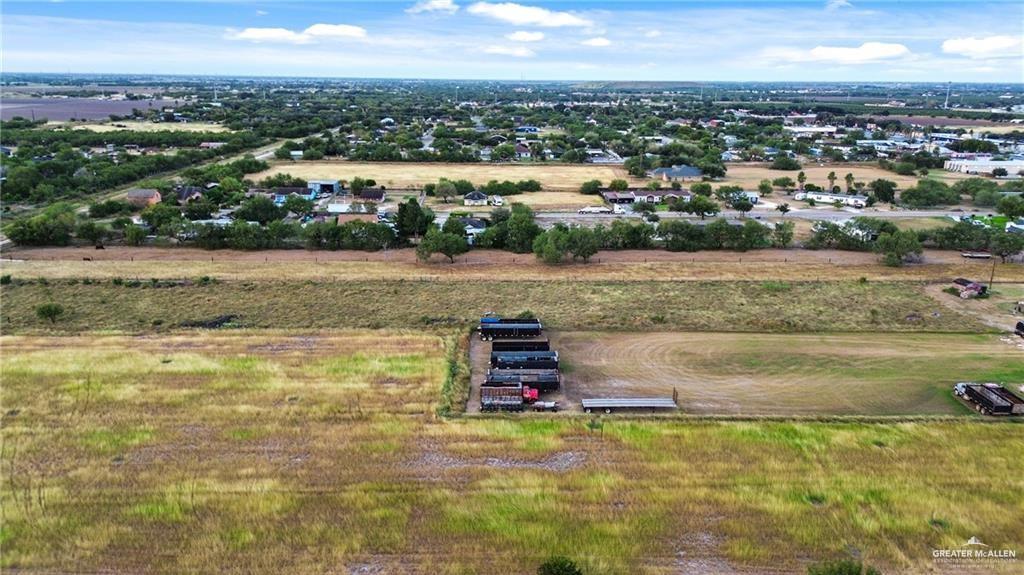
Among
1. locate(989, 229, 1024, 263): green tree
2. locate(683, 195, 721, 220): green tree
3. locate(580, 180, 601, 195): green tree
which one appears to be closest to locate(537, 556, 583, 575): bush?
locate(989, 229, 1024, 263): green tree

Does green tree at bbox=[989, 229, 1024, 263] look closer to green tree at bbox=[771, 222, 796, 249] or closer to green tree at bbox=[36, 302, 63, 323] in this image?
green tree at bbox=[771, 222, 796, 249]

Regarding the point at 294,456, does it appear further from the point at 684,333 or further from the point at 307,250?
the point at 307,250

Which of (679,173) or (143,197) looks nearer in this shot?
(143,197)

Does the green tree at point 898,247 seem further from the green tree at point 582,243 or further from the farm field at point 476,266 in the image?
the green tree at point 582,243

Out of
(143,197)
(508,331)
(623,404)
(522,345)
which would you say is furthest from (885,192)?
(143,197)

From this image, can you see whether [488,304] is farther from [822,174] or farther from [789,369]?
[822,174]

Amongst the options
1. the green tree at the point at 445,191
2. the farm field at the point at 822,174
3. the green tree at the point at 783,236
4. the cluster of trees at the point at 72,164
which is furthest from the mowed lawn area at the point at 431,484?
the farm field at the point at 822,174
